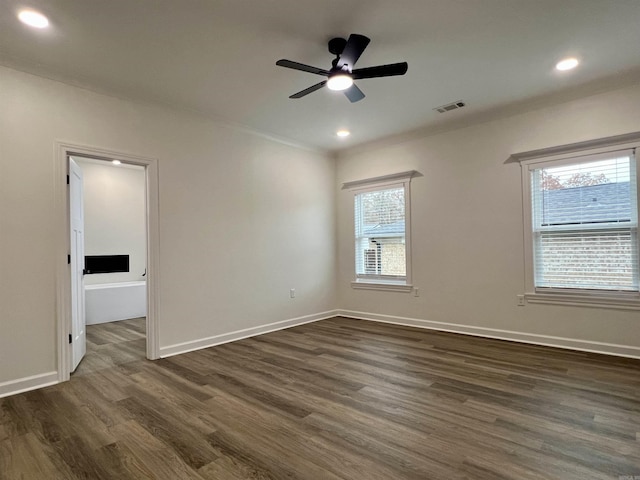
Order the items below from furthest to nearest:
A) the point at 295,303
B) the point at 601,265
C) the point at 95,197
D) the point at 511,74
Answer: the point at 95,197, the point at 295,303, the point at 601,265, the point at 511,74

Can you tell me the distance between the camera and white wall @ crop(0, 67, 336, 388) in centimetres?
304

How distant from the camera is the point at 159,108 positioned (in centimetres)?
396

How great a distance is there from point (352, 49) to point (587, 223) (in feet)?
10.4

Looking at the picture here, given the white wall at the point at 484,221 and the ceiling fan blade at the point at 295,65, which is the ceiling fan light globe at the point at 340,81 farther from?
the white wall at the point at 484,221

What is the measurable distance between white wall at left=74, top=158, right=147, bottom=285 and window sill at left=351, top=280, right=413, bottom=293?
4.03 metres

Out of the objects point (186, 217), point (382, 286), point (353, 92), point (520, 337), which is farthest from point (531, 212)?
point (186, 217)

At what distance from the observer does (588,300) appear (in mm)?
3818

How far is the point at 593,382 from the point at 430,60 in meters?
3.10

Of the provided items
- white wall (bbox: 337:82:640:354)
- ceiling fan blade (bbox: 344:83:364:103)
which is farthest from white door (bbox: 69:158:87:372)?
A: white wall (bbox: 337:82:640:354)

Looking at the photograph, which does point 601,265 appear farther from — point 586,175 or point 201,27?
point 201,27

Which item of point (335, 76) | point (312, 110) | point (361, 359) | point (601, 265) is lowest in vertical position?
point (361, 359)

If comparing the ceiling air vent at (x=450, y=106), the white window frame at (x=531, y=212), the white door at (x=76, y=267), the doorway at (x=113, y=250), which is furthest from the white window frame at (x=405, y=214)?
the white door at (x=76, y=267)

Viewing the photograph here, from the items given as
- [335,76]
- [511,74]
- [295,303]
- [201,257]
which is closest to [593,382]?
[511,74]

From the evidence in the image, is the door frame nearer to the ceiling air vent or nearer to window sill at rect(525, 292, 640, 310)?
the ceiling air vent
